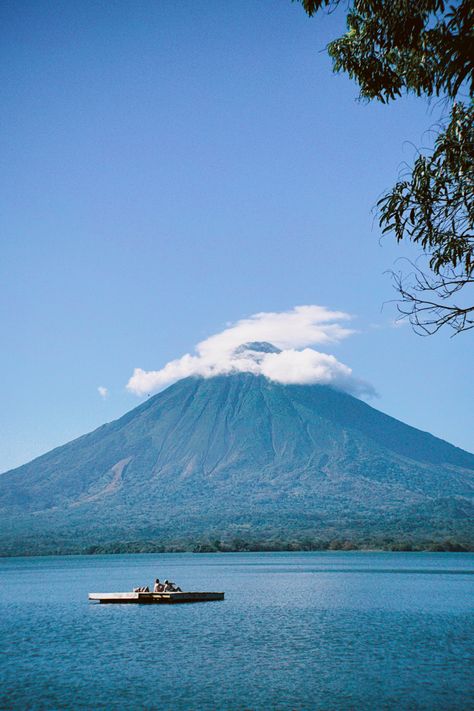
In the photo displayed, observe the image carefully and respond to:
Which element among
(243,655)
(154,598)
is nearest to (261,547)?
(154,598)

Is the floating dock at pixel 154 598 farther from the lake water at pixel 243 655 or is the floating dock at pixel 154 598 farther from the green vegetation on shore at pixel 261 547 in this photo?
the green vegetation on shore at pixel 261 547

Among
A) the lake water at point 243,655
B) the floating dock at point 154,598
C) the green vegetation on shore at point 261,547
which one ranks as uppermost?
the green vegetation on shore at point 261,547

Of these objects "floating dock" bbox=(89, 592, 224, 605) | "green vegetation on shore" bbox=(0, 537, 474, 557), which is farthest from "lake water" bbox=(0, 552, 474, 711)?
"green vegetation on shore" bbox=(0, 537, 474, 557)

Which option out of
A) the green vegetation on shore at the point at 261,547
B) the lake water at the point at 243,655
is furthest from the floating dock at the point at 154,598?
the green vegetation on shore at the point at 261,547

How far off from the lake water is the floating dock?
1.84 ft

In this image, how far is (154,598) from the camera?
43438 mm

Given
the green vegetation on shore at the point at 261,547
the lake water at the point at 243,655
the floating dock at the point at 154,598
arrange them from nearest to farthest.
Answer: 1. the lake water at the point at 243,655
2. the floating dock at the point at 154,598
3. the green vegetation on shore at the point at 261,547

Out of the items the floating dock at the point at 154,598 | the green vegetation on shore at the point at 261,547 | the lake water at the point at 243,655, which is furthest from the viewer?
the green vegetation on shore at the point at 261,547

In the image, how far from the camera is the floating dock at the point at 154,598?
1694 inches

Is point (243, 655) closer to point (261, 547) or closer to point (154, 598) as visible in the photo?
point (154, 598)

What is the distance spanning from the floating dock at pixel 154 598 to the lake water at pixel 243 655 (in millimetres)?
561

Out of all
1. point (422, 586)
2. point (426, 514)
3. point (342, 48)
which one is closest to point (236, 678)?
point (342, 48)

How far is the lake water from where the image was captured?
1738cm

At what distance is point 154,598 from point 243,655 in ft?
68.8
